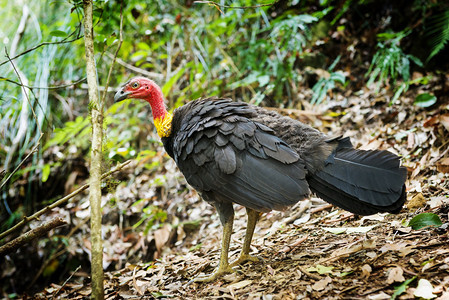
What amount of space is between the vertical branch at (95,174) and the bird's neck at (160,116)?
41.0 inches

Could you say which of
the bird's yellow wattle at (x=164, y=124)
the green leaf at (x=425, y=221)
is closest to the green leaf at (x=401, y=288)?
the green leaf at (x=425, y=221)

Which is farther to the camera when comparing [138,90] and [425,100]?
[425,100]

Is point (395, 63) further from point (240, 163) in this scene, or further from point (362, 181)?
point (240, 163)

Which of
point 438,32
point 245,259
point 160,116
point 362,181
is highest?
point 438,32

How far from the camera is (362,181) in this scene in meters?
2.57

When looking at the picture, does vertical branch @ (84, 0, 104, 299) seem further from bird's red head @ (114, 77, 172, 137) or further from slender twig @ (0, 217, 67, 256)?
bird's red head @ (114, 77, 172, 137)

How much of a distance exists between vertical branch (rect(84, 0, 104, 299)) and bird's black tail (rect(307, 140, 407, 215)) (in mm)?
1687

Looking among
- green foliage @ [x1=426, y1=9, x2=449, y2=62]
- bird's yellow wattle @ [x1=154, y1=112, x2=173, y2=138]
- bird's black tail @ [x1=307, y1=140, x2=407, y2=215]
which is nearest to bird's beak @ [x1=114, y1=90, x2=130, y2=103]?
bird's yellow wattle @ [x1=154, y1=112, x2=173, y2=138]

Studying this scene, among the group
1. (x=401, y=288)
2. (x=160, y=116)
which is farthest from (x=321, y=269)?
(x=160, y=116)

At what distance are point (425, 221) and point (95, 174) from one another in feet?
8.06

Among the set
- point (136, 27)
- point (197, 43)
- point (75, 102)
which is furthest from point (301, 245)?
point (75, 102)

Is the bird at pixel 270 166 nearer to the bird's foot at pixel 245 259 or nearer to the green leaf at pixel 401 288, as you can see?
the bird's foot at pixel 245 259

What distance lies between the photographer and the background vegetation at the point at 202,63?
5.23 meters

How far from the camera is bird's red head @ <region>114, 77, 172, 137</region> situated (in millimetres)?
3529
